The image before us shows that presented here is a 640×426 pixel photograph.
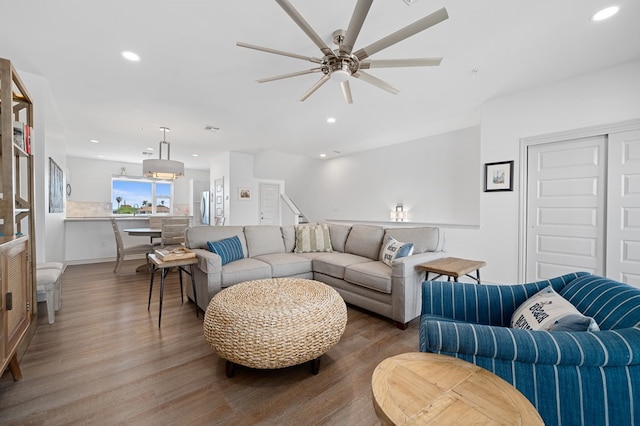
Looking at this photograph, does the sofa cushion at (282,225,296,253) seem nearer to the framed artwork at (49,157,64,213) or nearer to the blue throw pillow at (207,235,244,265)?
the blue throw pillow at (207,235,244,265)

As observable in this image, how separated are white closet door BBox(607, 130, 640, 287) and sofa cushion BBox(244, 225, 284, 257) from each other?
3.87m

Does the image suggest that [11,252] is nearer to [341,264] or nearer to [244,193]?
[341,264]

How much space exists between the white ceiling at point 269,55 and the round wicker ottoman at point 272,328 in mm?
2142

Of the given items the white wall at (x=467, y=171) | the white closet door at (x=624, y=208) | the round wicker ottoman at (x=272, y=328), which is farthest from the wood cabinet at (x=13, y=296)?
the white closet door at (x=624, y=208)

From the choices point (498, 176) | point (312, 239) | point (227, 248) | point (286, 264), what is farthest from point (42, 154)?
point (498, 176)

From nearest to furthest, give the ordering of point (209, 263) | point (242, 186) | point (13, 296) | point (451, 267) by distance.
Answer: point (13, 296), point (451, 267), point (209, 263), point (242, 186)

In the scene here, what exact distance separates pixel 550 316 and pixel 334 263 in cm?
224

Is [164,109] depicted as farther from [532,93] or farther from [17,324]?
[532,93]

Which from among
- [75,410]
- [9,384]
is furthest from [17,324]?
[75,410]

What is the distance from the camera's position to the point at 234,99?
3.53m

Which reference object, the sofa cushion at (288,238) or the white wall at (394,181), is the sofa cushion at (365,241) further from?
the white wall at (394,181)

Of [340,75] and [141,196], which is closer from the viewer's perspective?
[340,75]

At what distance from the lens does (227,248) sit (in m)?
3.12

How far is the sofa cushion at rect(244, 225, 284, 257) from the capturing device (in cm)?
360
